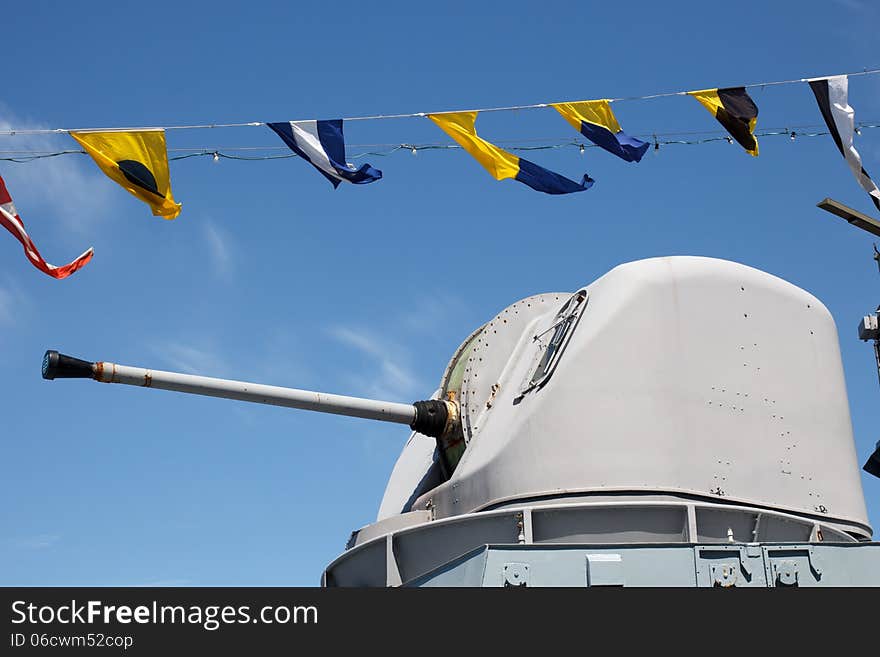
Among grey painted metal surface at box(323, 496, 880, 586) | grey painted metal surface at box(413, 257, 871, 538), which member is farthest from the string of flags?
grey painted metal surface at box(323, 496, 880, 586)

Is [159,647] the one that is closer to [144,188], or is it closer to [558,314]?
[144,188]

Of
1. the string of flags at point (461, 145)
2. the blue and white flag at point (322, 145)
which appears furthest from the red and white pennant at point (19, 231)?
the blue and white flag at point (322, 145)

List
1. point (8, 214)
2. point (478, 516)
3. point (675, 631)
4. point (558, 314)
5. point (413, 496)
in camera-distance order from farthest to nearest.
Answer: point (413, 496) → point (558, 314) → point (8, 214) → point (478, 516) → point (675, 631)

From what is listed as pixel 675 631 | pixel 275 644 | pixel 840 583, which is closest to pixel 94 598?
pixel 275 644

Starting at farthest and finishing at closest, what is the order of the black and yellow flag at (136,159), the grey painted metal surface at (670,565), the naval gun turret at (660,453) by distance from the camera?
1. the black and yellow flag at (136,159)
2. the naval gun turret at (660,453)
3. the grey painted metal surface at (670,565)

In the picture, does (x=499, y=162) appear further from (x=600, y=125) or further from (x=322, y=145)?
(x=322, y=145)

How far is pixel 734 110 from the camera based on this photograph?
8.87 meters

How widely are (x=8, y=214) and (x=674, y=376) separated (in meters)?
4.35

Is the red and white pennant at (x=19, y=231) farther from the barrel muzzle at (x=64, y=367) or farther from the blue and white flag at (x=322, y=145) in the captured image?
the blue and white flag at (x=322, y=145)

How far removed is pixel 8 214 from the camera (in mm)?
7895

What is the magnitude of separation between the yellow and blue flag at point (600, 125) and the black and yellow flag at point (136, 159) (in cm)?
274

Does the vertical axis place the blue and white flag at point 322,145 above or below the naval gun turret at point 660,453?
above

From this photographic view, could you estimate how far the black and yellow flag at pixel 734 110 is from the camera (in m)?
8.79

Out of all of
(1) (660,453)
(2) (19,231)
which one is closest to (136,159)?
(2) (19,231)
